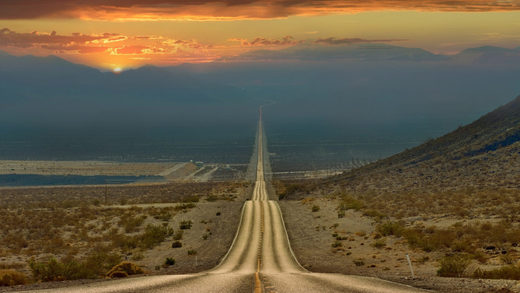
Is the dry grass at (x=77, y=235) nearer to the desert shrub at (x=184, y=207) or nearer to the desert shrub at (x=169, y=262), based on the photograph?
the desert shrub at (x=184, y=207)

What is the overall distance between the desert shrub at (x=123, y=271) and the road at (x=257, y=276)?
11.9 feet

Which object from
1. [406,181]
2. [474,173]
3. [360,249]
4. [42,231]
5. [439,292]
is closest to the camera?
[439,292]

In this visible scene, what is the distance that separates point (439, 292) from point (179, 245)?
28789 mm

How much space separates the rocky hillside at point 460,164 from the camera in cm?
6103

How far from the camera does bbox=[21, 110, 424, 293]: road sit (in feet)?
63.8

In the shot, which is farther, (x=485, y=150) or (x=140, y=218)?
(x=485, y=150)

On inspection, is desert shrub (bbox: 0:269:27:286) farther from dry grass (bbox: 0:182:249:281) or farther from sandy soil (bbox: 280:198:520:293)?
sandy soil (bbox: 280:198:520:293)

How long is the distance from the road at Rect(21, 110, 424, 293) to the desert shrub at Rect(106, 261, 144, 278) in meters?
3.62

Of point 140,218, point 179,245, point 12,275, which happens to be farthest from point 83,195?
point 12,275

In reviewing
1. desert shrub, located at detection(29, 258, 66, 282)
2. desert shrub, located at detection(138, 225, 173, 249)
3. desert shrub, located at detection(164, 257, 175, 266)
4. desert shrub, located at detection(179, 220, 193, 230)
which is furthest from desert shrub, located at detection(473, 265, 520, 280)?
desert shrub, located at detection(179, 220, 193, 230)

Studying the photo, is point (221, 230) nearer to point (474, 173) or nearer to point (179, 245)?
point (179, 245)

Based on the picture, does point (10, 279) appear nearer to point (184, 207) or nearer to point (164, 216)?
point (164, 216)

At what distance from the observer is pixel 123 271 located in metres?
27.3

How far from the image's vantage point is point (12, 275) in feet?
79.9
